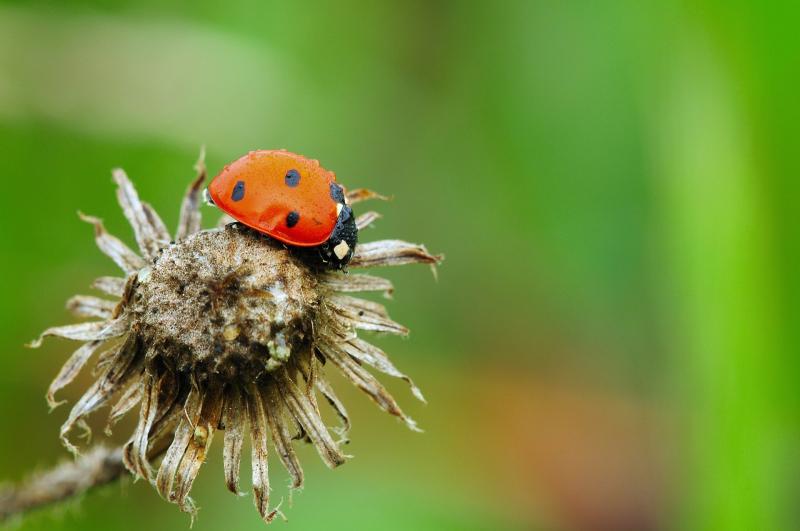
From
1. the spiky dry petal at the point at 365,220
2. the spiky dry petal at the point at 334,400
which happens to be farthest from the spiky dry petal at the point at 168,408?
the spiky dry petal at the point at 365,220

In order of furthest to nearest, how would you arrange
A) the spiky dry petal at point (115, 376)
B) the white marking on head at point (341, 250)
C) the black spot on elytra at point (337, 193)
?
the black spot on elytra at point (337, 193)
the white marking on head at point (341, 250)
the spiky dry petal at point (115, 376)

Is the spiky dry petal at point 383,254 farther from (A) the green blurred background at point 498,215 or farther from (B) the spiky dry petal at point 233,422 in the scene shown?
(A) the green blurred background at point 498,215

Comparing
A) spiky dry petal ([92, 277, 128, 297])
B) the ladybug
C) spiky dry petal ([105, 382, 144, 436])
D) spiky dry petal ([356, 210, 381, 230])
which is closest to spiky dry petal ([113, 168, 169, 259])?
spiky dry petal ([92, 277, 128, 297])

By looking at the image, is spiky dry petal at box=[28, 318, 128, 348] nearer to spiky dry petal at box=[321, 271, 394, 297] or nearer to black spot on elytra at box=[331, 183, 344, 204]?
spiky dry petal at box=[321, 271, 394, 297]

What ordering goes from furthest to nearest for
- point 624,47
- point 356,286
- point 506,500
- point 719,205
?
point 624,47
point 506,500
point 719,205
point 356,286

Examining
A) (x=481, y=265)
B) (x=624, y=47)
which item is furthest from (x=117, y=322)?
(x=624, y=47)

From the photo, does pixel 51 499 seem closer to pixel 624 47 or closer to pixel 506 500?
pixel 506 500
